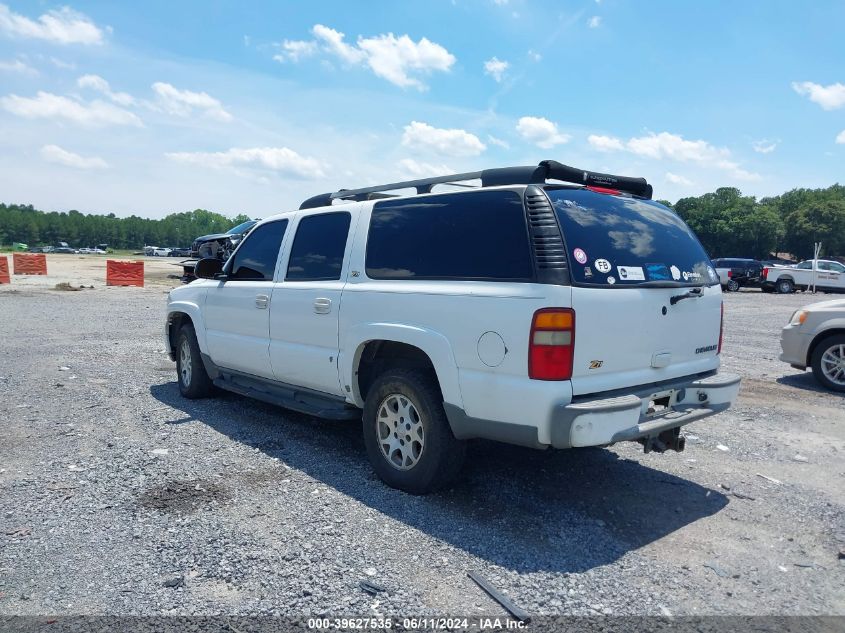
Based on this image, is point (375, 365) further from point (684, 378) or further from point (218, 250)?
point (218, 250)

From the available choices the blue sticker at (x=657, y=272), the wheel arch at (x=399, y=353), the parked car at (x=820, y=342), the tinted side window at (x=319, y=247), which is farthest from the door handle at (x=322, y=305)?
the parked car at (x=820, y=342)

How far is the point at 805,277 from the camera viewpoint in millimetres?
29438

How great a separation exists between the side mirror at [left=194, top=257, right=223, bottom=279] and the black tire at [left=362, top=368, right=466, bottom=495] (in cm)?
292

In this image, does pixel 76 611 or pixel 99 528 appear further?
pixel 99 528

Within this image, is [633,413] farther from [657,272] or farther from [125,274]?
[125,274]

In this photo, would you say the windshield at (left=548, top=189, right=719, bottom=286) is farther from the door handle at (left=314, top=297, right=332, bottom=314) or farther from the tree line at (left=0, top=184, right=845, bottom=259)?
the tree line at (left=0, top=184, right=845, bottom=259)

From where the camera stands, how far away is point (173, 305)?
7.17 meters

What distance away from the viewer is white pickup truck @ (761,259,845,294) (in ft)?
96.4

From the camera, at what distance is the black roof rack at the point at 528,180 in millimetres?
4090

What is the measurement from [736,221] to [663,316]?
91103mm

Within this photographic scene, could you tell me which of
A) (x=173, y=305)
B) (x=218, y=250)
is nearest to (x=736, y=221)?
(x=218, y=250)

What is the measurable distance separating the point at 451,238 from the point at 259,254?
249 centimetres

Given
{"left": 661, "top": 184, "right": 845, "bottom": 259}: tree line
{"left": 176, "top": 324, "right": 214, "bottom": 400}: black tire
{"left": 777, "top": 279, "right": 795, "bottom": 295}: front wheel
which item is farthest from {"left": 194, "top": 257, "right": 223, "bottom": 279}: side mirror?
{"left": 661, "top": 184, "right": 845, "bottom": 259}: tree line

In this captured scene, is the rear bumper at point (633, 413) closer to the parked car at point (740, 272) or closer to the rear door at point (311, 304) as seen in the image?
the rear door at point (311, 304)
